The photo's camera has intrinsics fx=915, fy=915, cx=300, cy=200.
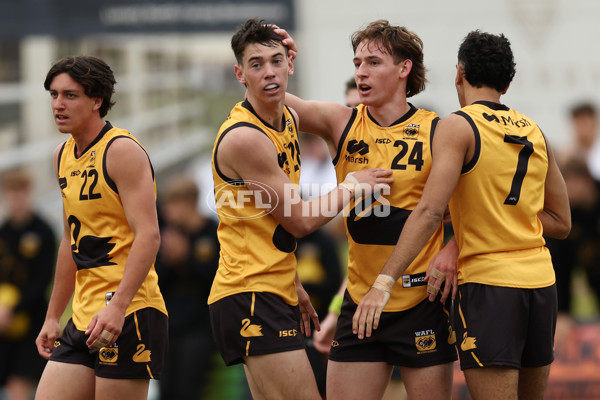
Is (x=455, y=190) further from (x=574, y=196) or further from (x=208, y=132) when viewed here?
(x=208, y=132)

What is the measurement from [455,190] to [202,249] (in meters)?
4.05

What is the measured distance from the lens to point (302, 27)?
13.3m

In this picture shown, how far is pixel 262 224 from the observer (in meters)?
4.55

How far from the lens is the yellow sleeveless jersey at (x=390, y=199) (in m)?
4.73

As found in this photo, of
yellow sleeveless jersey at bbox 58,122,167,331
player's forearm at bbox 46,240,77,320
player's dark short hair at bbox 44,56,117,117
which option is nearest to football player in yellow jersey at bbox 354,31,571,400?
yellow sleeveless jersey at bbox 58,122,167,331

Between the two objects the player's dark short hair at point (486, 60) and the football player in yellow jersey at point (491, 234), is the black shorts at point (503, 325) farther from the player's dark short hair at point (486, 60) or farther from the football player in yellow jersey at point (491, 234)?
the player's dark short hair at point (486, 60)

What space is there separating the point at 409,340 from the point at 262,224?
984 mm

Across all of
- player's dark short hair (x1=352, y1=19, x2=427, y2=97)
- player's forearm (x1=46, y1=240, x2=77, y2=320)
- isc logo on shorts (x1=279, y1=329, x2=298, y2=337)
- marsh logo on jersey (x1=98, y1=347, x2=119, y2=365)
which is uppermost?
player's dark short hair (x1=352, y1=19, x2=427, y2=97)

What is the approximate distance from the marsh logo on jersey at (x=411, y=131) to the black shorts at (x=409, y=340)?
2.84 ft

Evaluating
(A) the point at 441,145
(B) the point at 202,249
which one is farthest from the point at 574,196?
(A) the point at 441,145

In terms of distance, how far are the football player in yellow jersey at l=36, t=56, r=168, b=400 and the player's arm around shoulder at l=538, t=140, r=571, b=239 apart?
2.04m

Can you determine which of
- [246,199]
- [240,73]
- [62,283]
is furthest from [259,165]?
[62,283]

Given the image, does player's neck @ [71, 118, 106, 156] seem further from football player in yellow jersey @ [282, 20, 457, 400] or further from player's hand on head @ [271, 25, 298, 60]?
football player in yellow jersey @ [282, 20, 457, 400]

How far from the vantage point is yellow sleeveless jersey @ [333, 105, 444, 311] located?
473 cm
